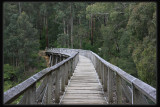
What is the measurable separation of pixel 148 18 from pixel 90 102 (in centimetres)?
946

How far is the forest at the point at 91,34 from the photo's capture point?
40.6ft

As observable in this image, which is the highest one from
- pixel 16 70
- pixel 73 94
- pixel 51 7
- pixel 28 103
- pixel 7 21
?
pixel 51 7

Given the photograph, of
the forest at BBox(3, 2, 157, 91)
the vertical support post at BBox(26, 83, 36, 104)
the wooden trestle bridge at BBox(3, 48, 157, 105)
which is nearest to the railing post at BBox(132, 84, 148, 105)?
the wooden trestle bridge at BBox(3, 48, 157, 105)

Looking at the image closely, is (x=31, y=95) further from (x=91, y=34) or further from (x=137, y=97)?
(x=91, y=34)

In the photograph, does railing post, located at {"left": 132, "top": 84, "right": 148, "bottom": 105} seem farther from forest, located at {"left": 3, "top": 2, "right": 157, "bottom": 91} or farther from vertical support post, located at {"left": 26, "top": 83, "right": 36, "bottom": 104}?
forest, located at {"left": 3, "top": 2, "right": 157, "bottom": 91}

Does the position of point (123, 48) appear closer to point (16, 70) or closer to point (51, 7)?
point (16, 70)

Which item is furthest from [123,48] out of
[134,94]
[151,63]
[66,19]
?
[66,19]

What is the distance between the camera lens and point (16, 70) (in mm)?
30250

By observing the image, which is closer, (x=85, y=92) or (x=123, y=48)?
(x=85, y=92)

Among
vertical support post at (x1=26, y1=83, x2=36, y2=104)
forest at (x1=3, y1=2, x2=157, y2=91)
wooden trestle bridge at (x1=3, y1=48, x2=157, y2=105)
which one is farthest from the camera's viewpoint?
forest at (x1=3, y1=2, x2=157, y2=91)

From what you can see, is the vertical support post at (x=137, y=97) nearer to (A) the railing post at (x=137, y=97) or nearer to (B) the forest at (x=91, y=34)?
(A) the railing post at (x=137, y=97)

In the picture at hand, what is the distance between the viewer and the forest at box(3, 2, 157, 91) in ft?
40.6

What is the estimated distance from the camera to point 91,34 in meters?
41.8

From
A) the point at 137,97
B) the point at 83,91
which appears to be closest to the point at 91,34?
the point at 83,91
